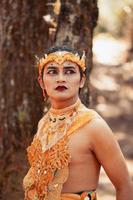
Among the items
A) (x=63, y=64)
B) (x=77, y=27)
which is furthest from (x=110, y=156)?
(x=77, y=27)

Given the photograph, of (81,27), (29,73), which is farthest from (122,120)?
(81,27)

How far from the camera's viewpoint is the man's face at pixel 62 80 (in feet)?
10.7

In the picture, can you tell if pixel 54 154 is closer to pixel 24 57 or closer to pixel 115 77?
pixel 24 57

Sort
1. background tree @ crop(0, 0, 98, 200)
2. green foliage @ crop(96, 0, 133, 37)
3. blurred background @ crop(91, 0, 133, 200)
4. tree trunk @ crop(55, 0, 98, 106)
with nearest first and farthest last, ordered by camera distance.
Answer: tree trunk @ crop(55, 0, 98, 106)
background tree @ crop(0, 0, 98, 200)
blurred background @ crop(91, 0, 133, 200)
green foliage @ crop(96, 0, 133, 37)

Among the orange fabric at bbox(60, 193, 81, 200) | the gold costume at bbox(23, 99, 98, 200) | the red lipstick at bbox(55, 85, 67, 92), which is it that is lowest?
the orange fabric at bbox(60, 193, 81, 200)

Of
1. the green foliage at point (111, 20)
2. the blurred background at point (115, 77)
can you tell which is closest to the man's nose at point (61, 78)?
the blurred background at point (115, 77)

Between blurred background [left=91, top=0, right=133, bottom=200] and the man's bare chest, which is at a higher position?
the man's bare chest

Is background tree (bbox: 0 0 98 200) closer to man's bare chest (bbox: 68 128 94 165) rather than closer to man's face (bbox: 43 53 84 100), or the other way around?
man's face (bbox: 43 53 84 100)

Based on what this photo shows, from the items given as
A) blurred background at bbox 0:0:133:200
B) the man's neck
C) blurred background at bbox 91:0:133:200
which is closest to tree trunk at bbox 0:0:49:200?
blurred background at bbox 0:0:133:200

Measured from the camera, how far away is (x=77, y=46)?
491 cm

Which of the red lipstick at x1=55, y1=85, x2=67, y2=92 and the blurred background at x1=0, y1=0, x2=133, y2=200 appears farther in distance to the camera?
the blurred background at x1=0, y1=0, x2=133, y2=200

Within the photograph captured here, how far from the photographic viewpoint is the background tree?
5.94 m

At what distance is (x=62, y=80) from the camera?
3.25 m

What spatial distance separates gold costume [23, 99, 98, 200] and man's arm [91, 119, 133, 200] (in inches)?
3.8
